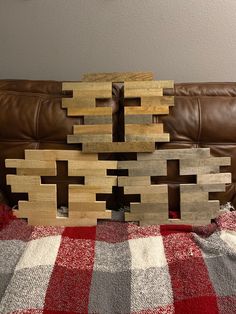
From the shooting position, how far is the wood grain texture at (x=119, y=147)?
123cm

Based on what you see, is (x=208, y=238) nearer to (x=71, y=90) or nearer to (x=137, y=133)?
(x=137, y=133)

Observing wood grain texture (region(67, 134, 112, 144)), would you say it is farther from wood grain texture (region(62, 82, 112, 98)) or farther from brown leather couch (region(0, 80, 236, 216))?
wood grain texture (region(62, 82, 112, 98))

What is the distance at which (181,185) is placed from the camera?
49.9 inches

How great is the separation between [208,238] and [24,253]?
61 centimetres

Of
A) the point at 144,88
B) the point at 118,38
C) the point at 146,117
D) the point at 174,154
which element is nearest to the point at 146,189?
the point at 174,154

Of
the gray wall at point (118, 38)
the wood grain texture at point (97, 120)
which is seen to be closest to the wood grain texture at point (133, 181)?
the wood grain texture at point (97, 120)

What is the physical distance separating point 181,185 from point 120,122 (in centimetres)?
33

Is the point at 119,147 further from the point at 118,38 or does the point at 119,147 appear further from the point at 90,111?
the point at 118,38

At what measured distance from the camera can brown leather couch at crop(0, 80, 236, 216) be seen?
4.12 ft

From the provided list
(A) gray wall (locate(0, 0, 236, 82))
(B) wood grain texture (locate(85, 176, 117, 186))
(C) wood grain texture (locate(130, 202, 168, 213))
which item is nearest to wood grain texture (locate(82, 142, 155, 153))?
(B) wood grain texture (locate(85, 176, 117, 186))

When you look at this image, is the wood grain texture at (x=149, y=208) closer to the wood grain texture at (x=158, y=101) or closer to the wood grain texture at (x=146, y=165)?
the wood grain texture at (x=146, y=165)

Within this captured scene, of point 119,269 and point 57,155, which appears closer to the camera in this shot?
point 119,269

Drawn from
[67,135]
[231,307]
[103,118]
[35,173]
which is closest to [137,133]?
[103,118]

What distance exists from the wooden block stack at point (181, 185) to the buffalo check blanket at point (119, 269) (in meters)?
0.05
